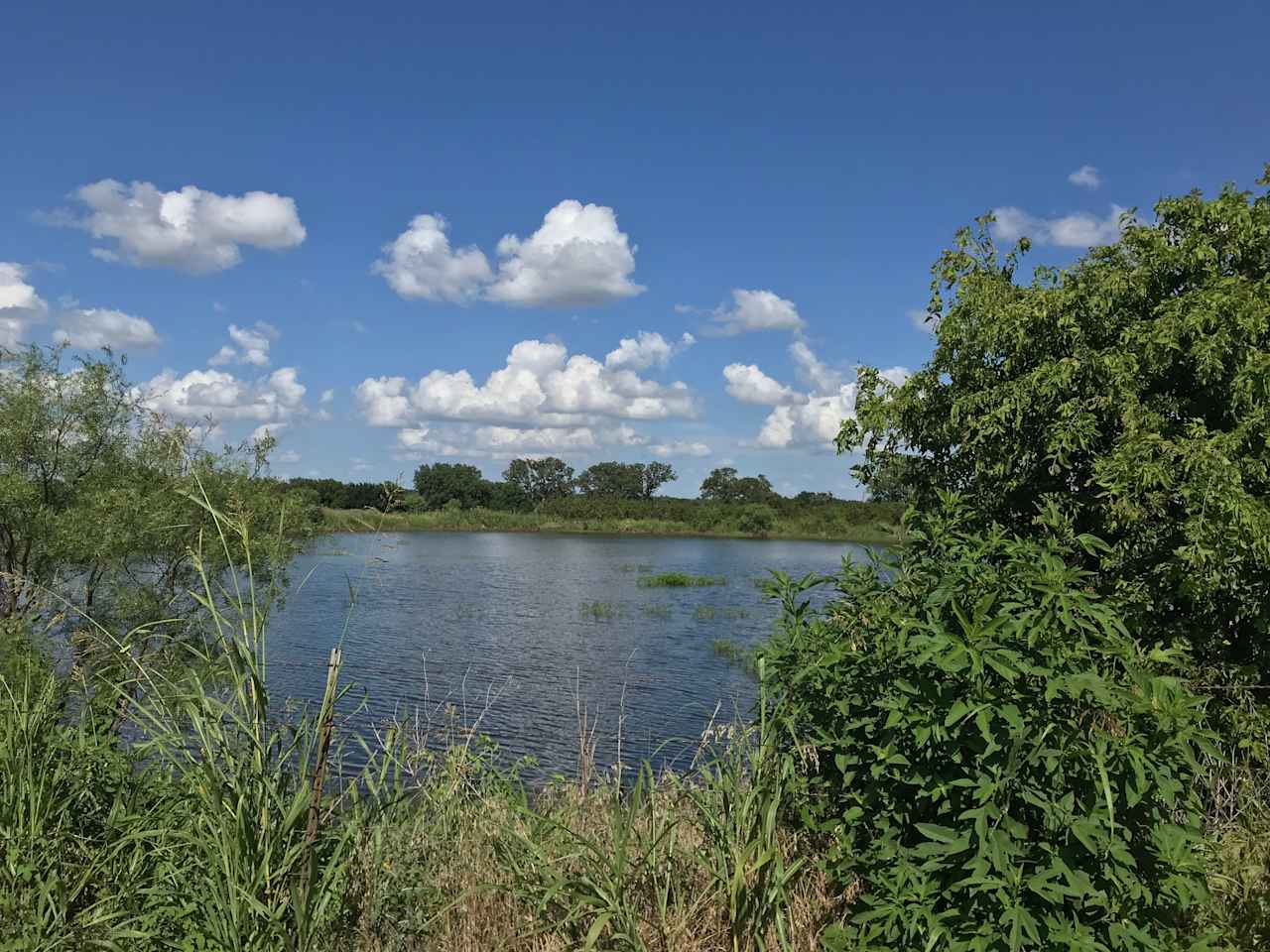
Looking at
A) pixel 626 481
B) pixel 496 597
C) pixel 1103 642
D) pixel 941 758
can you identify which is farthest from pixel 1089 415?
pixel 626 481

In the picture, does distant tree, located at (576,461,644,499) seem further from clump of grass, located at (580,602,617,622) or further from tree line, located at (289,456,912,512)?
clump of grass, located at (580,602,617,622)

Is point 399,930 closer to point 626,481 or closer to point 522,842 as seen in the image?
point 522,842

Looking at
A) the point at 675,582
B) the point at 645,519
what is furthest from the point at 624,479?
the point at 675,582

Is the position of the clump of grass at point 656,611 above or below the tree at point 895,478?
below

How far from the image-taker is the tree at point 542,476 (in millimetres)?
142000

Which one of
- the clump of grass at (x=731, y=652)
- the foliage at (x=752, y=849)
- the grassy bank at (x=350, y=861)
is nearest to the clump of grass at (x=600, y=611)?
the clump of grass at (x=731, y=652)

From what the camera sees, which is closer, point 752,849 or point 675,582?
point 752,849

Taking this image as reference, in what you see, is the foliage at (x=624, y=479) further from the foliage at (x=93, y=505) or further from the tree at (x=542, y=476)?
the foliage at (x=93, y=505)

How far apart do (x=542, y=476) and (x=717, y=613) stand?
369 ft

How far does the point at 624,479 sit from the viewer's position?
14200cm

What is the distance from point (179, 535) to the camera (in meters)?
13.3

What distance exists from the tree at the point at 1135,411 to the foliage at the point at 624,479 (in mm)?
130511

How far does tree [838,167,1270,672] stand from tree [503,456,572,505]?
13262cm

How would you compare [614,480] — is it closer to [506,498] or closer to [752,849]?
[506,498]
